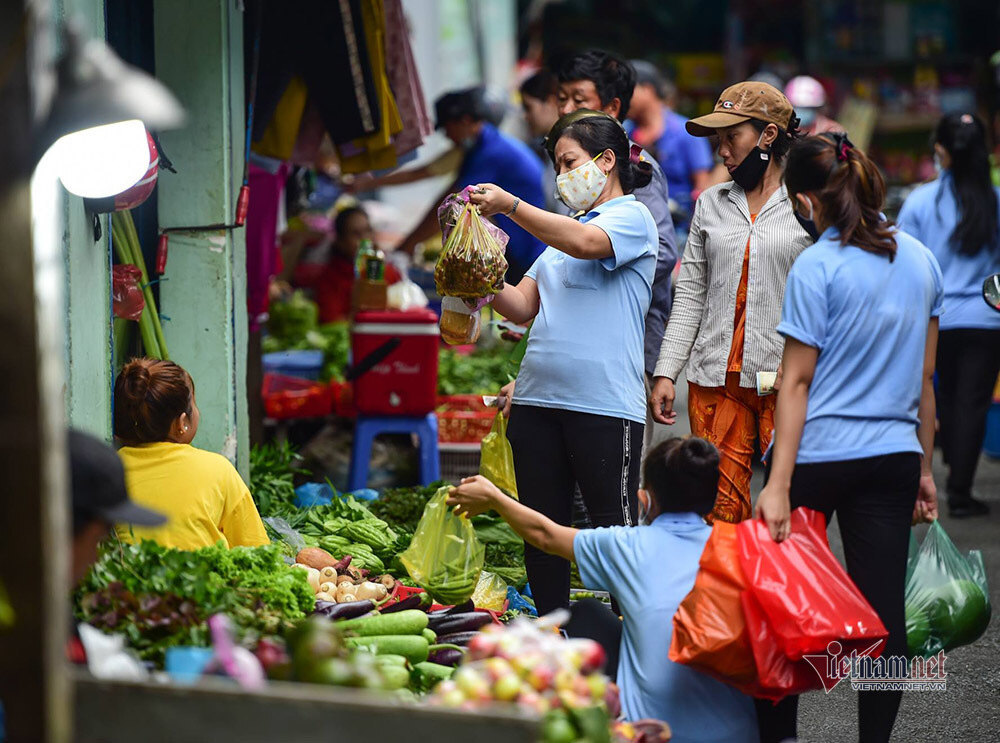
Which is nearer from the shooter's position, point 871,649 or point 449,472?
point 871,649

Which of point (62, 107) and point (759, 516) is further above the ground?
point (62, 107)

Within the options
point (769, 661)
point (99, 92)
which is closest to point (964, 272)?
point (769, 661)

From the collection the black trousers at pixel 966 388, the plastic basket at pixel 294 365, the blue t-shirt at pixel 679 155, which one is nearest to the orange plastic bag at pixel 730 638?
the black trousers at pixel 966 388

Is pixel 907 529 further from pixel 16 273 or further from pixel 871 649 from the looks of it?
pixel 16 273

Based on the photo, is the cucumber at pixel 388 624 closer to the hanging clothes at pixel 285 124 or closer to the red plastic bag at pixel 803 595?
the red plastic bag at pixel 803 595

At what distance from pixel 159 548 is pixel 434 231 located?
632 cm

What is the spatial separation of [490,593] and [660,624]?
169 cm

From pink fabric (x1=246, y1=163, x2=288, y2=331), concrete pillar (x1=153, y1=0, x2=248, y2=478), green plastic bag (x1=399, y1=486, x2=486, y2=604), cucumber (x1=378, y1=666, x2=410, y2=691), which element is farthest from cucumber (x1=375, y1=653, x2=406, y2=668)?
pink fabric (x1=246, y1=163, x2=288, y2=331)

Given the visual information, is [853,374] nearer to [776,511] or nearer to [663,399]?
[776,511]

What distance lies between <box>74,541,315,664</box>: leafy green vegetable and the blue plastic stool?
329 cm

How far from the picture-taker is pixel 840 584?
354cm

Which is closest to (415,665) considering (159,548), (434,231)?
(159,548)

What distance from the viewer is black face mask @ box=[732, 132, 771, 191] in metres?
4.68

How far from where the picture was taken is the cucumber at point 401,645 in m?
4.00
